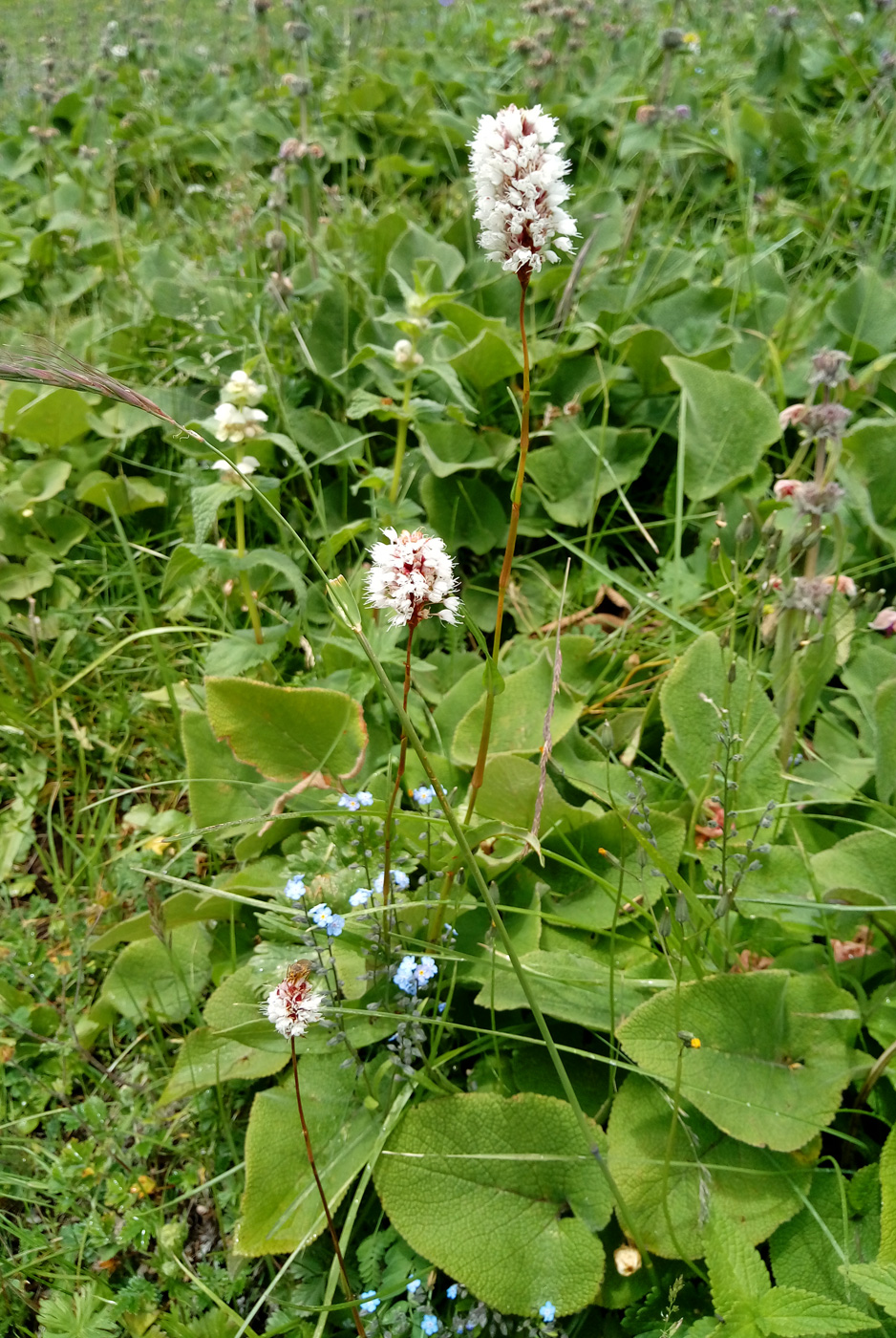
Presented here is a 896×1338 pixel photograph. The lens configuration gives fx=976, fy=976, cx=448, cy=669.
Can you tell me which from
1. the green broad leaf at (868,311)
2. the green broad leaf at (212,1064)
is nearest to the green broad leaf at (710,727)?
the green broad leaf at (212,1064)

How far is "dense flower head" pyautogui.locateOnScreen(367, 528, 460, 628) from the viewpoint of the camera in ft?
3.25

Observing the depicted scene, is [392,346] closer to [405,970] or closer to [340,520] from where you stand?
[340,520]

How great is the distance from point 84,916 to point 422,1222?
33.7 inches

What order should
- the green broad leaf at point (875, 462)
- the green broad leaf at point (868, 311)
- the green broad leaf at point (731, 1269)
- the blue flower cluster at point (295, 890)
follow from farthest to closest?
the green broad leaf at point (868, 311), the green broad leaf at point (875, 462), the blue flower cluster at point (295, 890), the green broad leaf at point (731, 1269)

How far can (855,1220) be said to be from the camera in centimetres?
126

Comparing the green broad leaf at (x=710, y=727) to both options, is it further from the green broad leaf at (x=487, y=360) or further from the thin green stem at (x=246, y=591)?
the green broad leaf at (x=487, y=360)

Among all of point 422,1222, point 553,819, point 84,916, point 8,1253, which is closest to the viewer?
point 422,1222

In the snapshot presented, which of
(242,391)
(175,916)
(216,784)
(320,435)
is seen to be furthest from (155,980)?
(320,435)

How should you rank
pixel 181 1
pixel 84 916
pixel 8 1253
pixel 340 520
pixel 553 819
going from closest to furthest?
1. pixel 8 1253
2. pixel 553 819
3. pixel 84 916
4. pixel 340 520
5. pixel 181 1

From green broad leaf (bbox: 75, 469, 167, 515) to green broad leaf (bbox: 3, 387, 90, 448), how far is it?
4.7 inches

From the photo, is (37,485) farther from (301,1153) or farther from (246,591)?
(301,1153)

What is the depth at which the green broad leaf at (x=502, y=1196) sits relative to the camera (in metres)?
1.21

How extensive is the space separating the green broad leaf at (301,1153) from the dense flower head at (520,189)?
42.9 inches

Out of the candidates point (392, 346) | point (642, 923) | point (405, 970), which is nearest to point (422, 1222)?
point (405, 970)
